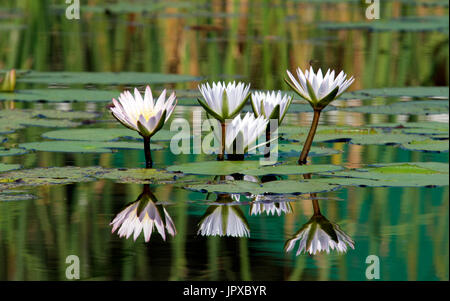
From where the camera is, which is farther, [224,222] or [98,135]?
[98,135]

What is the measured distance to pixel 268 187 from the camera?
13.2 ft

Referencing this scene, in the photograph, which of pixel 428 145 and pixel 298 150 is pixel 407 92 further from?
pixel 298 150

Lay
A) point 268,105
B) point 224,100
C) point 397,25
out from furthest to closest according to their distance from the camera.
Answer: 1. point 397,25
2. point 268,105
3. point 224,100

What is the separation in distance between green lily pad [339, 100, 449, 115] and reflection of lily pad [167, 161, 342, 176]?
204cm

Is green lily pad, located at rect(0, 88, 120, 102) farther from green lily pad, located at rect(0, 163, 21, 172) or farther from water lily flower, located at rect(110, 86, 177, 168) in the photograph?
water lily flower, located at rect(110, 86, 177, 168)

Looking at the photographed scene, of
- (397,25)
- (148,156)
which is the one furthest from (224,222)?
(397,25)

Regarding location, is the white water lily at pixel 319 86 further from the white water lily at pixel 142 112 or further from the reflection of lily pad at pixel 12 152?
the reflection of lily pad at pixel 12 152

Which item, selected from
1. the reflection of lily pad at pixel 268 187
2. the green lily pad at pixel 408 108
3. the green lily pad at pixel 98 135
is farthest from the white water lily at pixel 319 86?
the green lily pad at pixel 408 108

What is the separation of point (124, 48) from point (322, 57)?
2.50 metres

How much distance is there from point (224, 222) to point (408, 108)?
3230mm

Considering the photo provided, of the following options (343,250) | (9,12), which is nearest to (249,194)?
(343,250)

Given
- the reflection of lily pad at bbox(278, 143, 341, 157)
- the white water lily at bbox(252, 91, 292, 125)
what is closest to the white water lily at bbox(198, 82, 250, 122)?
the white water lily at bbox(252, 91, 292, 125)

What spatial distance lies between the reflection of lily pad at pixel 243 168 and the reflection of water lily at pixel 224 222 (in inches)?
18.9

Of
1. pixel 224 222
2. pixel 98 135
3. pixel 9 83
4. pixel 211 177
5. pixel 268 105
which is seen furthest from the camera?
pixel 9 83
